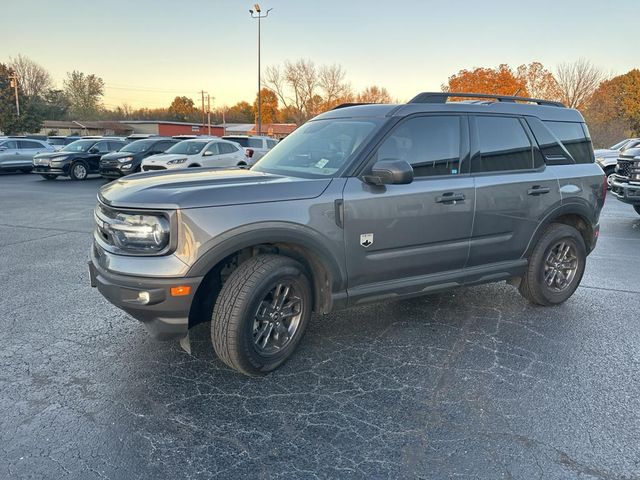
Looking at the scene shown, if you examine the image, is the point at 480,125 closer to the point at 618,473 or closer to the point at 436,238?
the point at 436,238

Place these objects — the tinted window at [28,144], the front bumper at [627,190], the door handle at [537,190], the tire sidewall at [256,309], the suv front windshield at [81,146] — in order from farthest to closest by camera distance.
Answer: the tinted window at [28,144], the suv front windshield at [81,146], the front bumper at [627,190], the door handle at [537,190], the tire sidewall at [256,309]

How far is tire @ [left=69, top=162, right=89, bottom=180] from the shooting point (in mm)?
18109

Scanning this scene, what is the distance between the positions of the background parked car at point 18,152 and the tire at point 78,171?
13.4 ft

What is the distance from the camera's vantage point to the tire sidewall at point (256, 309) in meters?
3.16

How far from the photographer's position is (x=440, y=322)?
4375 mm

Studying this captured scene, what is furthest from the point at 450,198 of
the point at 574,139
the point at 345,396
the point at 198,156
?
the point at 198,156

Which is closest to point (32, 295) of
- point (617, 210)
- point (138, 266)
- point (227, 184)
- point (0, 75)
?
point (138, 266)

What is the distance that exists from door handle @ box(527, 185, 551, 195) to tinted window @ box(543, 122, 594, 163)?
63 centimetres

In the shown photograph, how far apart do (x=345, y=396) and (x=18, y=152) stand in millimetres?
22225

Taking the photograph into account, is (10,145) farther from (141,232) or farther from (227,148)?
(141,232)

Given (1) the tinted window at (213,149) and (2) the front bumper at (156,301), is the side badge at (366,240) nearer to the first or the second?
(2) the front bumper at (156,301)

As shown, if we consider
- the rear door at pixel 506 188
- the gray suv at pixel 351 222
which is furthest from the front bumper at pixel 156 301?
the rear door at pixel 506 188

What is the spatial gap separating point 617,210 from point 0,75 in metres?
64.5

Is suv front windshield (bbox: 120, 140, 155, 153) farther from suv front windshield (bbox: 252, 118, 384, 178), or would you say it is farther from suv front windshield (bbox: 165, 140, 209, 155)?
suv front windshield (bbox: 252, 118, 384, 178)
